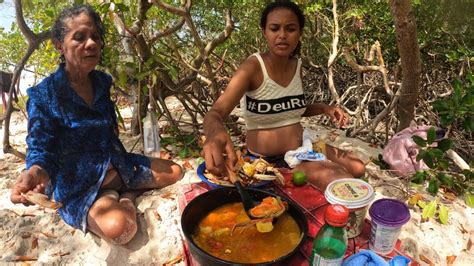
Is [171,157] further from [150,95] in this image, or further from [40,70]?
[40,70]

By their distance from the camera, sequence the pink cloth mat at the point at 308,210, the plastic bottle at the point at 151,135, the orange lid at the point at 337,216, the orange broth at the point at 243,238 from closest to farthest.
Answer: the orange lid at the point at 337,216
the orange broth at the point at 243,238
the pink cloth mat at the point at 308,210
the plastic bottle at the point at 151,135

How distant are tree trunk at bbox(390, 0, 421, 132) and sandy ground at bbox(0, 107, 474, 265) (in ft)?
3.23

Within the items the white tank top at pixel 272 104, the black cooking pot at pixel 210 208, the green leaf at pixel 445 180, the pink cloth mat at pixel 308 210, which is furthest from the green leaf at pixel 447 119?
the black cooking pot at pixel 210 208

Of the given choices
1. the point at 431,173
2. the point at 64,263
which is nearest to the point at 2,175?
the point at 64,263

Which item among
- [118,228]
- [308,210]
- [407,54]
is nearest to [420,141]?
[407,54]

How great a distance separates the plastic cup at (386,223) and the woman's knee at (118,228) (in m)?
1.48

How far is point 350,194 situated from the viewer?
5.18ft

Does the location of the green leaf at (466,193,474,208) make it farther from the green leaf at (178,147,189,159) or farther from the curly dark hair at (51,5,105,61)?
the curly dark hair at (51,5,105,61)

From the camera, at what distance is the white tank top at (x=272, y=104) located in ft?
7.87

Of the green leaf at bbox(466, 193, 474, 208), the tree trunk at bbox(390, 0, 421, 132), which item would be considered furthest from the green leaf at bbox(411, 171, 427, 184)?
the tree trunk at bbox(390, 0, 421, 132)

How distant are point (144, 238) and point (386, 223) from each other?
1.56 meters

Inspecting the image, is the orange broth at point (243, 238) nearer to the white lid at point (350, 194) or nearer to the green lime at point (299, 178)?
the white lid at point (350, 194)

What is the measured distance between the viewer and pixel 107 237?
2105 mm

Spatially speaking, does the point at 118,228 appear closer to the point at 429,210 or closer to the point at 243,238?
the point at 243,238
